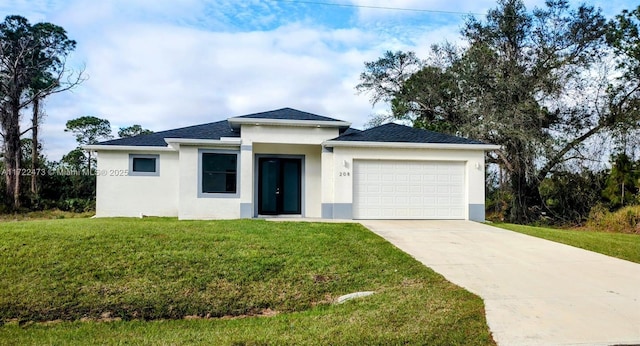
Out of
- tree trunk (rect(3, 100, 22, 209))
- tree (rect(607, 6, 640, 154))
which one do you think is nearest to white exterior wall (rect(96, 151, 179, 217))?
tree trunk (rect(3, 100, 22, 209))

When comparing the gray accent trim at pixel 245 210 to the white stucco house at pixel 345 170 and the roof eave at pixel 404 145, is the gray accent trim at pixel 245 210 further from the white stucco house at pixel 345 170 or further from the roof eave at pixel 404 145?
the roof eave at pixel 404 145

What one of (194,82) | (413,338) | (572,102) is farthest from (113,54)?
(572,102)

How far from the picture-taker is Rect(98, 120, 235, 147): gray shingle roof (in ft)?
47.5

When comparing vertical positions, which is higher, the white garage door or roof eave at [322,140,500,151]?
roof eave at [322,140,500,151]

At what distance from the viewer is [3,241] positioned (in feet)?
26.6

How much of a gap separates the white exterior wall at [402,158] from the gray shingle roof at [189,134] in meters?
4.00

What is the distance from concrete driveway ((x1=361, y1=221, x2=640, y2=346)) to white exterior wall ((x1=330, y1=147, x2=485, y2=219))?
114 inches

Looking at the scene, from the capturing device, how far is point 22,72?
82.3ft

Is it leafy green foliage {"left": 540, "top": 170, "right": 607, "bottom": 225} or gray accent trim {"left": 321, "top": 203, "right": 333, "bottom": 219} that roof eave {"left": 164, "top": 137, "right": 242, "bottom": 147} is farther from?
leafy green foliage {"left": 540, "top": 170, "right": 607, "bottom": 225}

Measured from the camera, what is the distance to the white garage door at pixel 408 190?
45.1 ft

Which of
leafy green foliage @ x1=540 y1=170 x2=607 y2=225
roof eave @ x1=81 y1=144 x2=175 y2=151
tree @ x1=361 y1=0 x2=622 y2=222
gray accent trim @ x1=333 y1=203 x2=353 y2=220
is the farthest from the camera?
leafy green foliage @ x1=540 y1=170 x2=607 y2=225

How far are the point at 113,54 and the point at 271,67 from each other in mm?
6721

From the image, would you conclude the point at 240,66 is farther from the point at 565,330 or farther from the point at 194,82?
the point at 565,330

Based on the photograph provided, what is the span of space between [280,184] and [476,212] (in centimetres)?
703
